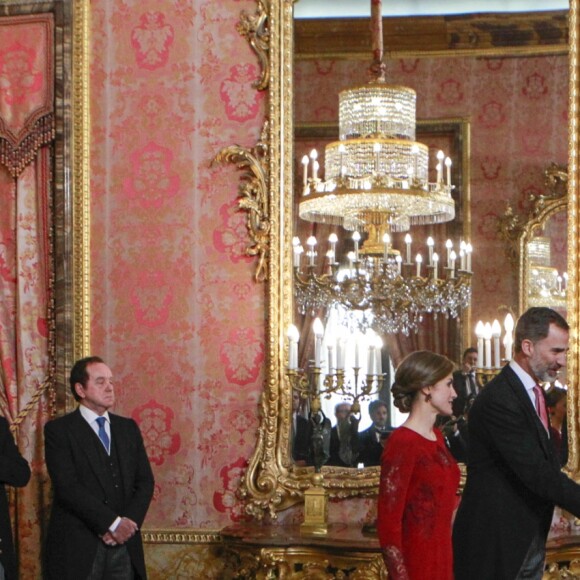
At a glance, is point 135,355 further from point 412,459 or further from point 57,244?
point 412,459

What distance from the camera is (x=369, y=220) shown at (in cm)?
526

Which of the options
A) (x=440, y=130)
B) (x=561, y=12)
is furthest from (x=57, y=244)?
(x=561, y=12)

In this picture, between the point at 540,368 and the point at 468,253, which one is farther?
the point at 468,253

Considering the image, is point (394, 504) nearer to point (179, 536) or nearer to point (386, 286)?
point (386, 286)

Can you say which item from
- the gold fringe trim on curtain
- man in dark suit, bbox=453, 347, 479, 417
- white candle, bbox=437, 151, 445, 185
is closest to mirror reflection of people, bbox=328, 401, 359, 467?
man in dark suit, bbox=453, 347, 479, 417

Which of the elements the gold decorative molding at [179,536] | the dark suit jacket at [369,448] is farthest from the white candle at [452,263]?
the gold decorative molding at [179,536]

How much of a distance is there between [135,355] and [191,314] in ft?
1.07

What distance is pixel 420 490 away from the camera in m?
3.38

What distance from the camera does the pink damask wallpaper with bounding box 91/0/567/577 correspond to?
535 cm

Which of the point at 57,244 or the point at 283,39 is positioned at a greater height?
the point at 283,39

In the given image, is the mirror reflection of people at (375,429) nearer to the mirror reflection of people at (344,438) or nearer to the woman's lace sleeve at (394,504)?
the mirror reflection of people at (344,438)

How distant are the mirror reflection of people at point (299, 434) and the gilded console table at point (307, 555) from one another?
15.5 inches

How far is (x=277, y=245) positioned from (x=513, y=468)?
2139 millimetres

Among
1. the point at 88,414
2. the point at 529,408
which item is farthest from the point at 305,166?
the point at 529,408
